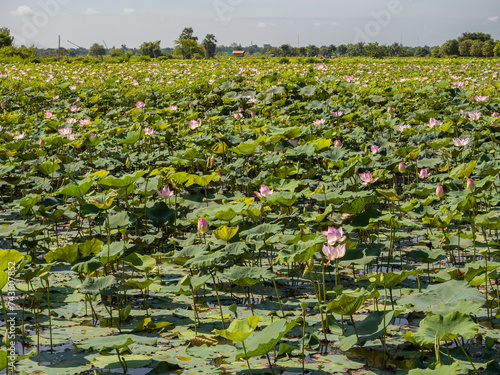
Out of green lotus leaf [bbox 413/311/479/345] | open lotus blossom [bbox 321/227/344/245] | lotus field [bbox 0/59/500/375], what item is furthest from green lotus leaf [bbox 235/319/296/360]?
open lotus blossom [bbox 321/227/344/245]

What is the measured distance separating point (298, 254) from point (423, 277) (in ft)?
4.28

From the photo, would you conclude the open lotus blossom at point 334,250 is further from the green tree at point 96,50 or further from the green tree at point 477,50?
the green tree at point 96,50

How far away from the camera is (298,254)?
2.19m

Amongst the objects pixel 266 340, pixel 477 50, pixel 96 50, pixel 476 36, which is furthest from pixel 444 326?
pixel 96 50

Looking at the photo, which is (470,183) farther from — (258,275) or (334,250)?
(258,275)

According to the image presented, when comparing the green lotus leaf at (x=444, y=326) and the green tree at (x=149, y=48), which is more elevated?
the green tree at (x=149, y=48)

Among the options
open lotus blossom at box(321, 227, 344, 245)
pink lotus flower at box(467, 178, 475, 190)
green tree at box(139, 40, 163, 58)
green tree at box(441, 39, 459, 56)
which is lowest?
open lotus blossom at box(321, 227, 344, 245)

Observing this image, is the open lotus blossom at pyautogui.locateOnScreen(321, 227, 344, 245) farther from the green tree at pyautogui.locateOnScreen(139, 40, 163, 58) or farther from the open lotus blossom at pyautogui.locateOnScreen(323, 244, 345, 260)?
the green tree at pyautogui.locateOnScreen(139, 40, 163, 58)

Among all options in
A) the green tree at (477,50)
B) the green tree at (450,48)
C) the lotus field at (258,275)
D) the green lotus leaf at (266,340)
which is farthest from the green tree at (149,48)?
the green lotus leaf at (266,340)

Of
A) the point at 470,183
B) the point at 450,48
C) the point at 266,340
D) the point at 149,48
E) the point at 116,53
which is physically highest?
the point at 149,48

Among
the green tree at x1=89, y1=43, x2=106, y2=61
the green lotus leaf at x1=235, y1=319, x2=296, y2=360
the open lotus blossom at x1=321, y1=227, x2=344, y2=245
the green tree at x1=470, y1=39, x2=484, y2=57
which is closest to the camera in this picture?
the green lotus leaf at x1=235, y1=319, x2=296, y2=360

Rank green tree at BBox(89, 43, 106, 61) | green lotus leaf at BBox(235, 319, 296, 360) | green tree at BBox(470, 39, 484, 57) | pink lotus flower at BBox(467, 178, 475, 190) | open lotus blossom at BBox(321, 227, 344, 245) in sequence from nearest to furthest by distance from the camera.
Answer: green lotus leaf at BBox(235, 319, 296, 360)
open lotus blossom at BBox(321, 227, 344, 245)
pink lotus flower at BBox(467, 178, 475, 190)
green tree at BBox(470, 39, 484, 57)
green tree at BBox(89, 43, 106, 61)

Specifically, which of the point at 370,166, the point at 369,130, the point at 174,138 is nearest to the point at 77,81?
the point at 174,138

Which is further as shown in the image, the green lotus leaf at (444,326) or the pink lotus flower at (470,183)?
the pink lotus flower at (470,183)
